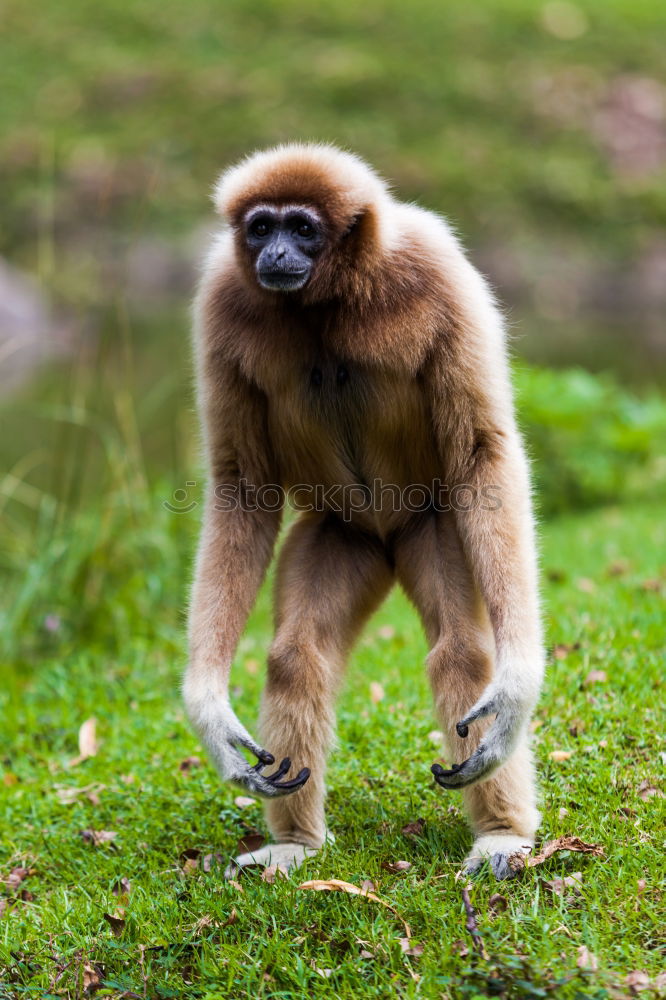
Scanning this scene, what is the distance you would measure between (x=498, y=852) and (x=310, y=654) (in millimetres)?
1033

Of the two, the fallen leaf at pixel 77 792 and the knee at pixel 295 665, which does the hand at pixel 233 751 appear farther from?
the fallen leaf at pixel 77 792

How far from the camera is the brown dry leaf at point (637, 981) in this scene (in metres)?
3.14

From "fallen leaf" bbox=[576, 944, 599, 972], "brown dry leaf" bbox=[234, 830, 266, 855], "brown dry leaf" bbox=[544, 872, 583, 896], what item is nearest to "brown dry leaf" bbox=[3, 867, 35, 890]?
"brown dry leaf" bbox=[234, 830, 266, 855]

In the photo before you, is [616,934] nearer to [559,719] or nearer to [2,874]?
[559,719]

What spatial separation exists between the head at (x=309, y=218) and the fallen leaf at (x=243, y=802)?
2.43m

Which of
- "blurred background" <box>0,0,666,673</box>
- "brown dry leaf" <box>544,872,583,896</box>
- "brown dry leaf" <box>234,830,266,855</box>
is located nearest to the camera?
"brown dry leaf" <box>544,872,583,896</box>

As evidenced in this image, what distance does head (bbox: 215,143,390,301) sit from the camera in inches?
162

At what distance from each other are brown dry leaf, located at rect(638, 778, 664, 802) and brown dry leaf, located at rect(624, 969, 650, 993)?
44.6 inches

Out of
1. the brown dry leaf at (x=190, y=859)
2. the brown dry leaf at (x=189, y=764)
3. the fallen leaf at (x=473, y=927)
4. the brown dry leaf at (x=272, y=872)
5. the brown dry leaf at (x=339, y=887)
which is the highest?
the fallen leaf at (x=473, y=927)

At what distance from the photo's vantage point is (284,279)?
13.4 ft

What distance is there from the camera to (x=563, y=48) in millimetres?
55500

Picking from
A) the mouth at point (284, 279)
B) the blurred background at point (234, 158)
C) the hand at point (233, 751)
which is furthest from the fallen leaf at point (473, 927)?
the blurred background at point (234, 158)

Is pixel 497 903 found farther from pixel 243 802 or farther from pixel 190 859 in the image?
pixel 243 802

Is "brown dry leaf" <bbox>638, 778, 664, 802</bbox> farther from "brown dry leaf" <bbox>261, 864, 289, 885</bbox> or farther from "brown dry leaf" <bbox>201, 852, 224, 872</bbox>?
"brown dry leaf" <bbox>201, 852, 224, 872</bbox>
